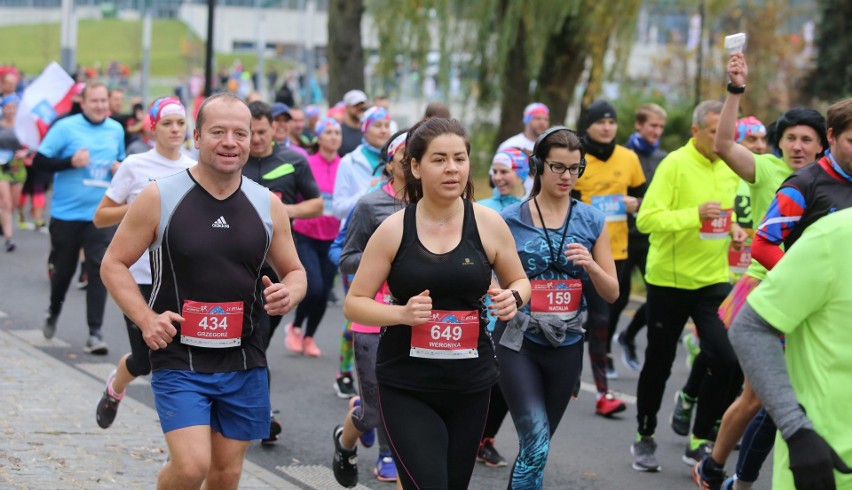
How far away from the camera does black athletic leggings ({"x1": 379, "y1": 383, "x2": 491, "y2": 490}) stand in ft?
14.8

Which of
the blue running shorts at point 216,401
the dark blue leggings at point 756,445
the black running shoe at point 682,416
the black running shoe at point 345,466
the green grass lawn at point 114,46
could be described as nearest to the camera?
the blue running shorts at point 216,401

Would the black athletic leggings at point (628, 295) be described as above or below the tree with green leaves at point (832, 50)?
below

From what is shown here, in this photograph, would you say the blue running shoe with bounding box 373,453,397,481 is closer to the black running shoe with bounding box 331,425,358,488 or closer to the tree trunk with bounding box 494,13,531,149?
the black running shoe with bounding box 331,425,358,488

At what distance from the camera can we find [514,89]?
21.8 meters

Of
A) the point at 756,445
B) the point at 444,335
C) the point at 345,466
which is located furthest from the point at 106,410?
the point at 756,445

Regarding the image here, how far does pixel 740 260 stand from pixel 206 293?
4840 mm

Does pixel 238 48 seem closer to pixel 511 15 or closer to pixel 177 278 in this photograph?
pixel 511 15

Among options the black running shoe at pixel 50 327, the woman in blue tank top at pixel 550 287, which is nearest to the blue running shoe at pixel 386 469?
→ the woman in blue tank top at pixel 550 287

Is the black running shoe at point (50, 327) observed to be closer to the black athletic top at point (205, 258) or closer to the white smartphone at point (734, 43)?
the black athletic top at point (205, 258)

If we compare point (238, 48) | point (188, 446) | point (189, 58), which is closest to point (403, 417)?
point (188, 446)

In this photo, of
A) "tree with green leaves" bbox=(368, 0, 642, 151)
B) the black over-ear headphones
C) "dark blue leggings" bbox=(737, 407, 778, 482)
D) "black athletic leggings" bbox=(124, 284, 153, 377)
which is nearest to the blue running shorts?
"black athletic leggings" bbox=(124, 284, 153, 377)

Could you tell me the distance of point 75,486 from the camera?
234 inches

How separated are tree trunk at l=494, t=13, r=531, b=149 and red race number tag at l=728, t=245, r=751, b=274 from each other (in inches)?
486

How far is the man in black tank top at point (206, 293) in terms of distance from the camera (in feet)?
15.3
